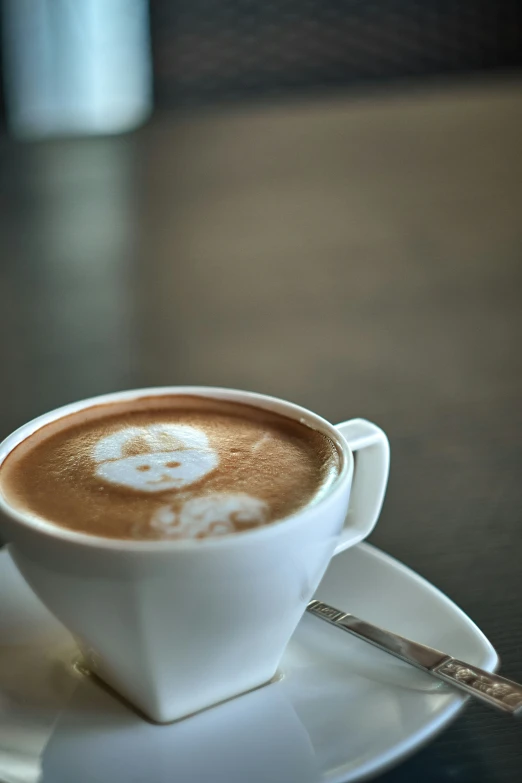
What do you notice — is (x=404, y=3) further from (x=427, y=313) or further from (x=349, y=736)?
(x=349, y=736)

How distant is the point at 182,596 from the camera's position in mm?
519

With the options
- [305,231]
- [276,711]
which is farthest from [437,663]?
[305,231]

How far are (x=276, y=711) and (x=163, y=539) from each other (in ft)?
0.44

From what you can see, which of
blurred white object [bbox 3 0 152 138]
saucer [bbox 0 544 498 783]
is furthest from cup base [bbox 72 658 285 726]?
blurred white object [bbox 3 0 152 138]

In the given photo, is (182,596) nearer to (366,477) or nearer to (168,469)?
(168,469)

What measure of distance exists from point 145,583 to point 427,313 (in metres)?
0.83

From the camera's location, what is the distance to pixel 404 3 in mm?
2861

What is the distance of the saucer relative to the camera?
510 millimetres

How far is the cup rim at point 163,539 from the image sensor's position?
510mm

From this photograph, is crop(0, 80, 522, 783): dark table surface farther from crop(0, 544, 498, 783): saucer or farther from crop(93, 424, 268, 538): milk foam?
crop(93, 424, 268, 538): milk foam

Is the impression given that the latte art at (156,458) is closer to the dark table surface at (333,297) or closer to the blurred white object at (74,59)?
the dark table surface at (333,297)

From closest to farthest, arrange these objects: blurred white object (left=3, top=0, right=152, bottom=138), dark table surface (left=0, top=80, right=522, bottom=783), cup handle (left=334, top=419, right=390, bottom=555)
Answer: cup handle (left=334, top=419, right=390, bottom=555) < dark table surface (left=0, top=80, right=522, bottom=783) < blurred white object (left=3, top=0, right=152, bottom=138)

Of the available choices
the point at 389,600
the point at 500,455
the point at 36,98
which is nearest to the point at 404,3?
the point at 36,98

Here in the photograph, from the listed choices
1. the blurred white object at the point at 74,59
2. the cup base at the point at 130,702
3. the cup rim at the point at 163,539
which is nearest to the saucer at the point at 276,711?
the cup base at the point at 130,702
